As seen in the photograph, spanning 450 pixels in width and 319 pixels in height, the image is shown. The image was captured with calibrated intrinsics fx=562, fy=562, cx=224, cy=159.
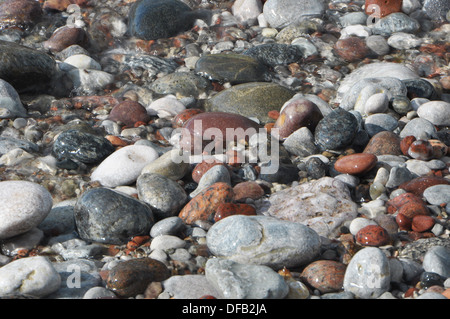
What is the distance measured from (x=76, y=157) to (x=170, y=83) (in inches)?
71.0

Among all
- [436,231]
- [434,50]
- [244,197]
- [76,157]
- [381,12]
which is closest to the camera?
[436,231]

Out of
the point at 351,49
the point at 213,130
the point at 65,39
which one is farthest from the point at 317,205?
the point at 65,39

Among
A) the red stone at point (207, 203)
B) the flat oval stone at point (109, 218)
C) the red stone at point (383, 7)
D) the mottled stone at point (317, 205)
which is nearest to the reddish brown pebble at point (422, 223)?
the mottled stone at point (317, 205)

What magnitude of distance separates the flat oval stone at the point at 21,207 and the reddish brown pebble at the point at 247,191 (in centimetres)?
142

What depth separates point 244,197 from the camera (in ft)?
14.4

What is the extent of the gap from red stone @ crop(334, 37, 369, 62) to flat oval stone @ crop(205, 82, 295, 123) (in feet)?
4.21

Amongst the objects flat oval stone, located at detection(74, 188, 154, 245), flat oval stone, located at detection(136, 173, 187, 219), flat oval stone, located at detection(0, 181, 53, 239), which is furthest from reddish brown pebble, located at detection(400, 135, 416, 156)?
flat oval stone, located at detection(0, 181, 53, 239)

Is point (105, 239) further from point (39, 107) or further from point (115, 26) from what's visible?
point (115, 26)

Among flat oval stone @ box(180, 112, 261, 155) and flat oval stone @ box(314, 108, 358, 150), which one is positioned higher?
flat oval stone @ box(314, 108, 358, 150)

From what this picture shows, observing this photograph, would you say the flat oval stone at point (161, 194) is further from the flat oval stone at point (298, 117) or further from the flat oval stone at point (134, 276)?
the flat oval stone at point (298, 117)

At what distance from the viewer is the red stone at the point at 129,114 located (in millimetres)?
5770

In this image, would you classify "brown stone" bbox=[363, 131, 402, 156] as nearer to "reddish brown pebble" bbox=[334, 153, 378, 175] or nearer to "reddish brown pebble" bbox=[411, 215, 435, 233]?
"reddish brown pebble" bbox=[334, 153, 378, 175]

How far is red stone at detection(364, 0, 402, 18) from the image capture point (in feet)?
24.9

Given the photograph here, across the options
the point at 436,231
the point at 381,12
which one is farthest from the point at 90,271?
the point at 381,12
